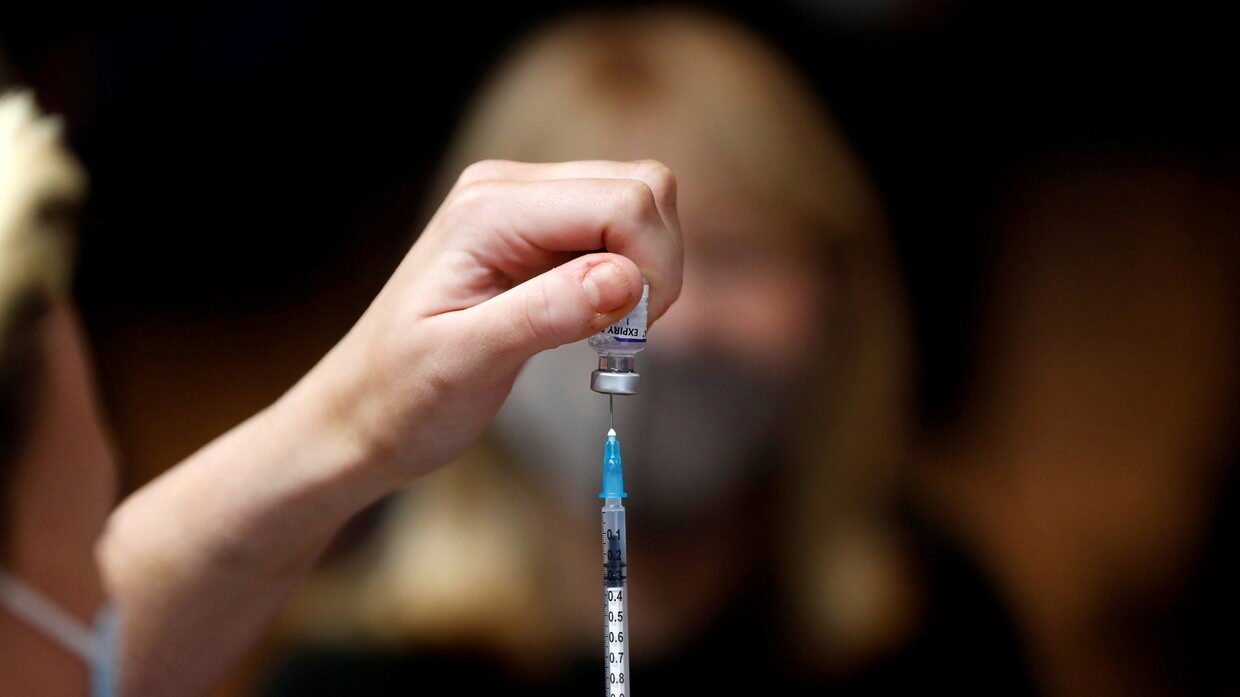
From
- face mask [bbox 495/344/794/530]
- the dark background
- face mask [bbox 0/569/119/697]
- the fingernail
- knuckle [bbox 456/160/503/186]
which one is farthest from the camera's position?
face mask [bbox 495/344/794/530]

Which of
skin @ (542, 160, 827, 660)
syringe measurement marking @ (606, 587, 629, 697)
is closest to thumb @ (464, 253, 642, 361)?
syringe measurement marking @ (606, 587, 629, 697)

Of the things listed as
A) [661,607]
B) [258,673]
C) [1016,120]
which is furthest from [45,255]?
[1016,120]

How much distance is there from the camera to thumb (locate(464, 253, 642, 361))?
635 mm

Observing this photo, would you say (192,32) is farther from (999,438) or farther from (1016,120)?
(999,438)

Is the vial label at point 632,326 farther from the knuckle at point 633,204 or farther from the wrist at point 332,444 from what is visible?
the wrist at point 332,444

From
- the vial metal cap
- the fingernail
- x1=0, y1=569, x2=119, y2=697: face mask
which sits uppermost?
the fingernail

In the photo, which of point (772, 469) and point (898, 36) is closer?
point (898, 36)

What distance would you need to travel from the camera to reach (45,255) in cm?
112

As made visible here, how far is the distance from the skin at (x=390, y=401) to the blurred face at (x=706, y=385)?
397mm

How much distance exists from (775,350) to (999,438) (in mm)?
316

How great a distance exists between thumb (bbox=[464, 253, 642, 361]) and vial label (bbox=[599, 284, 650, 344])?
1.6 inches

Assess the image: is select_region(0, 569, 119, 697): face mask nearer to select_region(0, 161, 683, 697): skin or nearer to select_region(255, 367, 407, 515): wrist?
select_region(0, 161, 683, 697): skin

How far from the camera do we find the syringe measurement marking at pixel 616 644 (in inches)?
31.3

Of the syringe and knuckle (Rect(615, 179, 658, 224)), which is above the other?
knuckle (Rect(615, 179, 658, 224))
